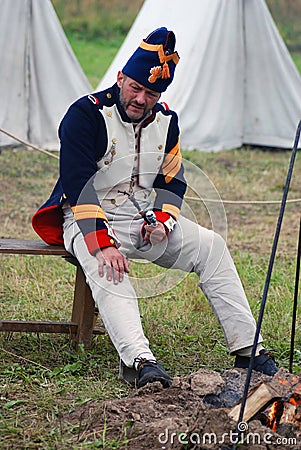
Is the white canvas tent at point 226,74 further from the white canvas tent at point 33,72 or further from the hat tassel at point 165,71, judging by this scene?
the hat tassel at point 165,71

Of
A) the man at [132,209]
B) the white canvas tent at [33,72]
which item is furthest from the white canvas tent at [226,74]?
the man at [132,209]

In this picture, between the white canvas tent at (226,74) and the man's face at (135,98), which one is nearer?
the man's face at (135,98)

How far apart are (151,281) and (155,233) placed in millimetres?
326

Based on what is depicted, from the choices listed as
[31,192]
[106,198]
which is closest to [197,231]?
[106,198]

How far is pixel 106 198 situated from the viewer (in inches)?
133

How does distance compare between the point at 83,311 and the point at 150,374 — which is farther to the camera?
the point at 83,311

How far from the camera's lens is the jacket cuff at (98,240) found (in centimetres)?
312

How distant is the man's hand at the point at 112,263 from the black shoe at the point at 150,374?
12.9 inches

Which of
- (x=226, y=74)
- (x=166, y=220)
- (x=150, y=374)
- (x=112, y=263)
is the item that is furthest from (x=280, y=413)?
(x=226, y=74)

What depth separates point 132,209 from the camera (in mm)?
3396

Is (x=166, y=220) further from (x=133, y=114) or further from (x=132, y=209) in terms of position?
(x=133, y=114)

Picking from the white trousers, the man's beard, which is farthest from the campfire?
the man's beard

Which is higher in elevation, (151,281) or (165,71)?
(165,71)

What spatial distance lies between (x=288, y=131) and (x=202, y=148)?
107 cm
